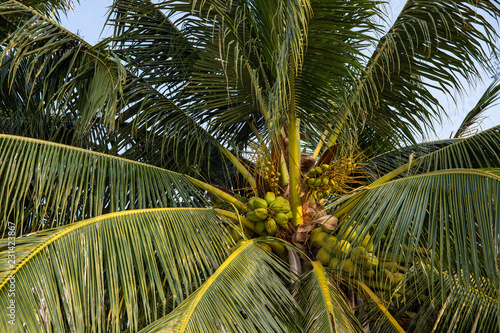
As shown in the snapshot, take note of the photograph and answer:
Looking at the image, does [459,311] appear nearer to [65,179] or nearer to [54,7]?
[65,179]

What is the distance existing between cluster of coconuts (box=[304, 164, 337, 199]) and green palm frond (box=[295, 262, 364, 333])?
62 centimetres

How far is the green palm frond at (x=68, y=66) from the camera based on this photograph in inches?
130

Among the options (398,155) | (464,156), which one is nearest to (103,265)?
(464,156)

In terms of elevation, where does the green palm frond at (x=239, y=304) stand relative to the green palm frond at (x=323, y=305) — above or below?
above

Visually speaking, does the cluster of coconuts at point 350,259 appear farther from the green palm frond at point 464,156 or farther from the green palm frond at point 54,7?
the green palm frond at point 54,7

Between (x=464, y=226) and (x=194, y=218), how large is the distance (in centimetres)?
Result: 157

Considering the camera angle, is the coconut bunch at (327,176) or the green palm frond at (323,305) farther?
the coconut bunch at (327,176)

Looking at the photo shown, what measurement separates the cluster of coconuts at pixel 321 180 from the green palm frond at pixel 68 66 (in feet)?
4.68

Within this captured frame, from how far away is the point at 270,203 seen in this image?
126 inches

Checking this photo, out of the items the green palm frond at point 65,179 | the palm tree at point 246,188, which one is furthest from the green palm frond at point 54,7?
the green palm frond at point 65,179

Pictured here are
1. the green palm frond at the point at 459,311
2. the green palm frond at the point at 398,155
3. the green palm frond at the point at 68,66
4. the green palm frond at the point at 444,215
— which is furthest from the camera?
the green palm frond at the point at 398,155

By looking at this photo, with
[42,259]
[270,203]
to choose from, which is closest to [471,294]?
[270,203]

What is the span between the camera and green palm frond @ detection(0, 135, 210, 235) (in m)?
2.94

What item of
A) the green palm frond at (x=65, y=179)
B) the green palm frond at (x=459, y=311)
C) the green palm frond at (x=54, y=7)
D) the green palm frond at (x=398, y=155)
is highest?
the green palm frond at (x=54, y=7)
